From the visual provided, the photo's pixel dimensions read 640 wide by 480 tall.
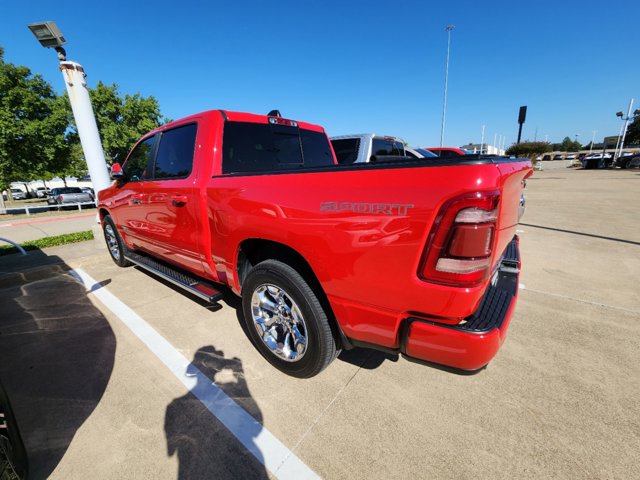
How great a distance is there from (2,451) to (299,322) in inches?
62.1

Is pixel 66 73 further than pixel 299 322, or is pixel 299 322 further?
pixel 66 73

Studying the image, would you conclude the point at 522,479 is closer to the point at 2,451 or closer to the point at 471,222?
the point at 471,222

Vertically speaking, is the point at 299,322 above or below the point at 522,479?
above

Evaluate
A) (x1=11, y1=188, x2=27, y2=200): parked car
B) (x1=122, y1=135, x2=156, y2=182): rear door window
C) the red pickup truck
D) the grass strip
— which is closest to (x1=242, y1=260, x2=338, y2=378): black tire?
the red pickup truck

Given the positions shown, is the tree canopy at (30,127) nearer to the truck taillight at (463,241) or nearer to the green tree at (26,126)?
the green tree at (26,126)

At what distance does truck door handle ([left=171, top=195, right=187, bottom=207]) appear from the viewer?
280 cm

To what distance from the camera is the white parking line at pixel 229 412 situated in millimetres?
1655

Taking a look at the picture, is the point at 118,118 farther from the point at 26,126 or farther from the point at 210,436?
the point at 210,436

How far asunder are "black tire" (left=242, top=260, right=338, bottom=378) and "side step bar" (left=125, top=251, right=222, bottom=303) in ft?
1.98

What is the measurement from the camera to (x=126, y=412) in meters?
2.04

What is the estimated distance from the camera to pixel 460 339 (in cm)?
145

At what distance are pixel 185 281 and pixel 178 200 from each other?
87 cm

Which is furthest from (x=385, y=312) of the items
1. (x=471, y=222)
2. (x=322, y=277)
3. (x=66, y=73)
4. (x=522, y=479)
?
(x=66, y=73)

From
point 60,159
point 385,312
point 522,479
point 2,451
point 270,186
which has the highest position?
point 60,159
